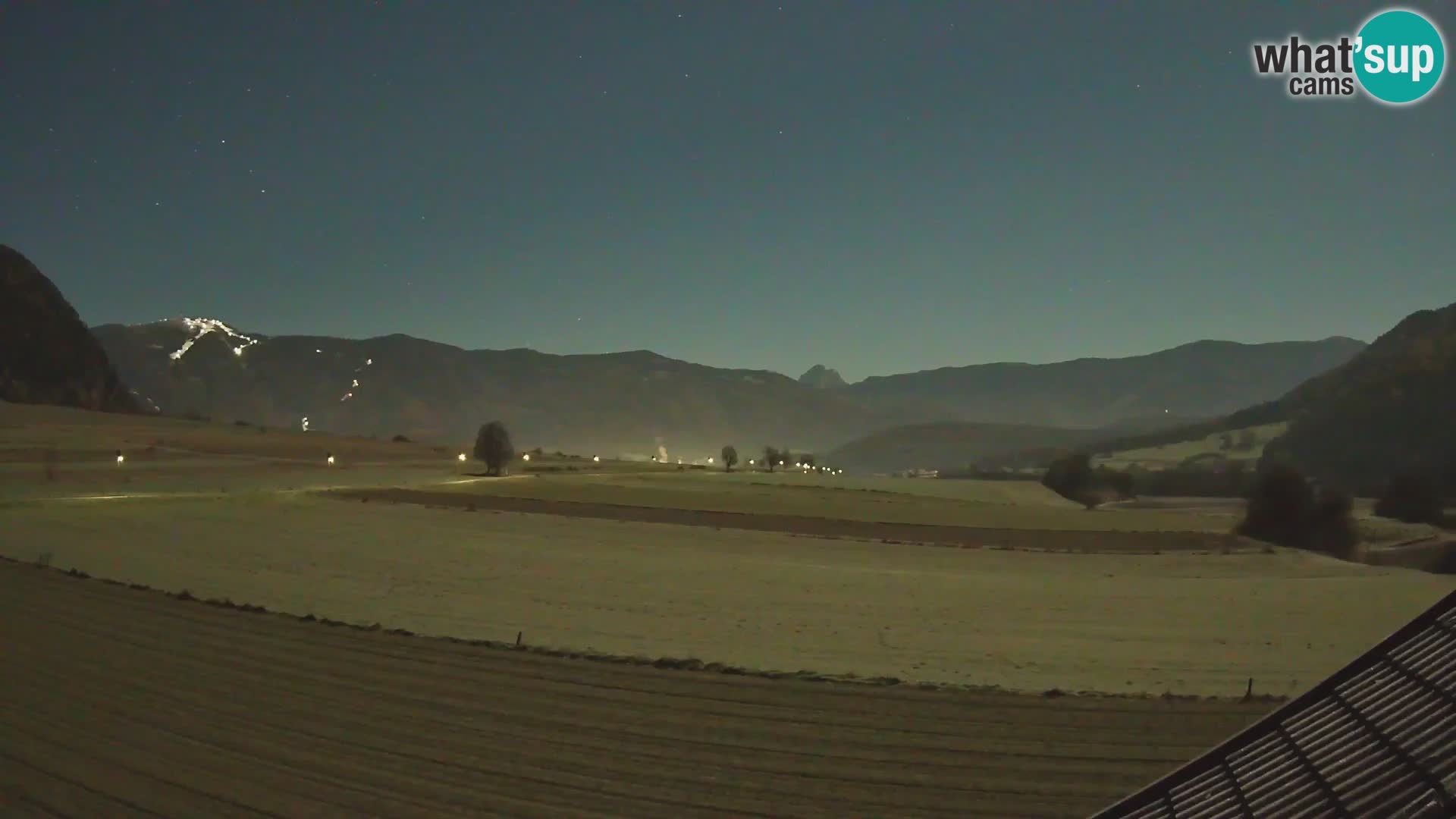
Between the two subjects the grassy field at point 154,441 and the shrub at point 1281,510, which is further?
the grassy field at point 154,441

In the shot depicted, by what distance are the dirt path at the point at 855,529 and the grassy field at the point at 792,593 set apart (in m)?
3.72

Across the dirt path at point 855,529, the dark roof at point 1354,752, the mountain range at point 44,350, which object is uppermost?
the mountain range at point 44,350

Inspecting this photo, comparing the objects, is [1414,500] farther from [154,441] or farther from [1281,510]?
[154,441]

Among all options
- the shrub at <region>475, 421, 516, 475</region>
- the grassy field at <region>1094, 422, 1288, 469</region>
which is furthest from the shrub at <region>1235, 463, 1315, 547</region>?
the shrub at <region>475, 421, 516, 475</region>

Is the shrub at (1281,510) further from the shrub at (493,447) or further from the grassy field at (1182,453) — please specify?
the shrub at (493,447)

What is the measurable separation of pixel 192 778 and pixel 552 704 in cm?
457

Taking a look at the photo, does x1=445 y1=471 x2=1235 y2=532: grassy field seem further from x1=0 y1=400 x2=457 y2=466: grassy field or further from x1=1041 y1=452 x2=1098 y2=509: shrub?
x1=0 y1=400 x2=457 y2=466: grassy field

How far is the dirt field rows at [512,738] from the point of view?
952 cm

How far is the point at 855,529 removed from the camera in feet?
159

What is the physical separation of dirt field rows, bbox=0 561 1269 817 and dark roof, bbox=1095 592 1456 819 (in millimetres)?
5594

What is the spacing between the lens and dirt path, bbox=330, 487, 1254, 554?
1736 inches

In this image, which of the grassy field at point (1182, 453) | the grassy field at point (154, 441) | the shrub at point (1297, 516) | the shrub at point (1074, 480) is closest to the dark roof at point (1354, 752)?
the shrub at point (1297, 516)

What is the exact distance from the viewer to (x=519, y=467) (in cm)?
9712

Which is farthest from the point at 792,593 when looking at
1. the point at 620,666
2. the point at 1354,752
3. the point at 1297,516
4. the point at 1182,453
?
the point at 1182,453
